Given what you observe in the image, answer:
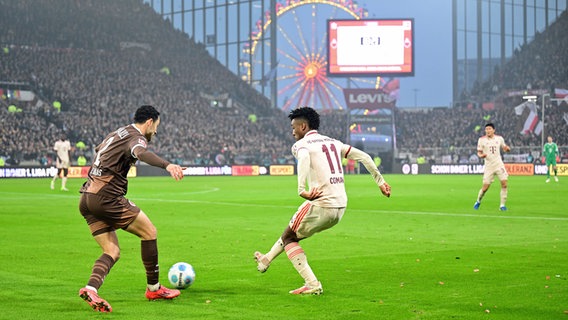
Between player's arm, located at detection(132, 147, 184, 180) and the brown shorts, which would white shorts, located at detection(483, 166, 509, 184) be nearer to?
the brown shorts

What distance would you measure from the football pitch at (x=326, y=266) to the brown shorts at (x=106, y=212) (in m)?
0.87

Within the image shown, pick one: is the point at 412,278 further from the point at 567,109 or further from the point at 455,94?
the point at 455,94

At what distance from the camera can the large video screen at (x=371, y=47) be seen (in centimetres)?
7012

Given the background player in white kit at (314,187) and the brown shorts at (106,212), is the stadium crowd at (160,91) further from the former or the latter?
the background player in white kit at (314,187)

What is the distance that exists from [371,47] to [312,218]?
6167 centimetres

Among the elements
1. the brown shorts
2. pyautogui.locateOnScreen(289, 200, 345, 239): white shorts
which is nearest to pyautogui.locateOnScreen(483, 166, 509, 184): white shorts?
pyautogui.locateOnScreen(289, 200, 345, 239): white shorts

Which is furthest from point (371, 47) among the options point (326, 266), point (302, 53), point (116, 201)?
point (116, 201)

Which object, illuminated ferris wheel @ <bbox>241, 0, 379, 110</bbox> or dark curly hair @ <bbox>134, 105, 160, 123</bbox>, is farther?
illuminated ferris wheel @ <bbox>241, 0, 379, 110</bbox>

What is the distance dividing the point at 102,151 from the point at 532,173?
178ft

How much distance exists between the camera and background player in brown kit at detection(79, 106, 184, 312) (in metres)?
9.58

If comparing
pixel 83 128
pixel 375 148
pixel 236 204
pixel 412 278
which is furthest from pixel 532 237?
pixel 375 148

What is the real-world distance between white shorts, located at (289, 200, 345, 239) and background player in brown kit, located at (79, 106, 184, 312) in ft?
5.47

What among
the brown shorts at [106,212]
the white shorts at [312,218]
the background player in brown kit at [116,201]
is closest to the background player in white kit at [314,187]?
the white shorts at [312,218]

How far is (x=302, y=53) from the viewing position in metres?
87.1
